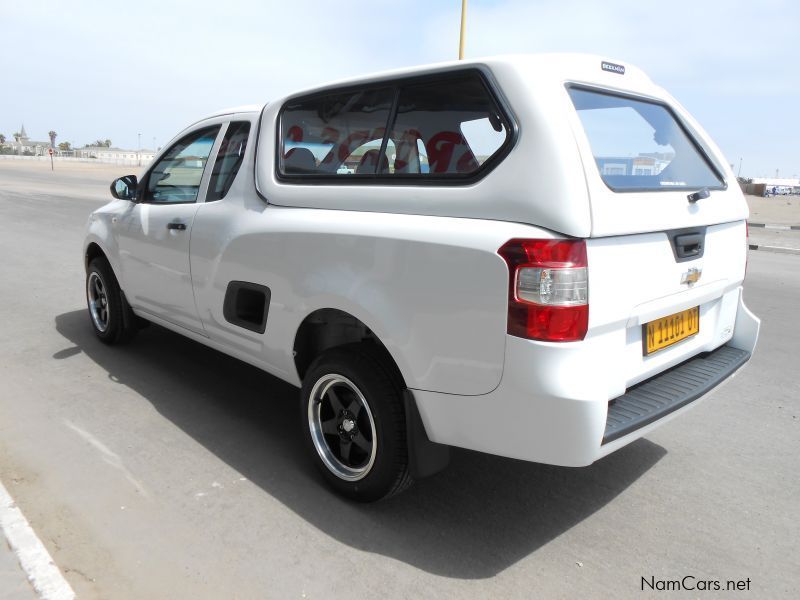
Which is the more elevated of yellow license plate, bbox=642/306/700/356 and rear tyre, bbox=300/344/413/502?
yellow license plate, bbox=642/306/700/356

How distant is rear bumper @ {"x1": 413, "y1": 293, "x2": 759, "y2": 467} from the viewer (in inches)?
87.2

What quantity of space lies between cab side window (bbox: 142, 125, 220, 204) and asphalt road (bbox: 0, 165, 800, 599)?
1322 mm

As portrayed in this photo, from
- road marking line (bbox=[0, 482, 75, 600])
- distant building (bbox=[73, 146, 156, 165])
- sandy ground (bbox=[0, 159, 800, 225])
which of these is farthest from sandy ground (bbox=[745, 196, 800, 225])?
distant building (bbox=[73, 146, 156, 165])

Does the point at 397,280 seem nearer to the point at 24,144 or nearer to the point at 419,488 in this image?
the point at 419,488

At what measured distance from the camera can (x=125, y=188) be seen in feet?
15.0

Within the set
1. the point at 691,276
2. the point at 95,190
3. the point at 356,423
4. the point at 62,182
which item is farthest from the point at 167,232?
the point at 62,182

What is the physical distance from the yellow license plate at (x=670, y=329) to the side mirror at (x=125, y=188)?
3.65 meters

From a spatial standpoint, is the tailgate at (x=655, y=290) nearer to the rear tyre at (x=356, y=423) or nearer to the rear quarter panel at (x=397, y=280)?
the rear quarter panel at (x=397, y=280)

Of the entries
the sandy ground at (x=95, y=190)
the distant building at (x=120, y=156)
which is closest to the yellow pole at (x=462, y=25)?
the sandy ground at (x=95, y=190)

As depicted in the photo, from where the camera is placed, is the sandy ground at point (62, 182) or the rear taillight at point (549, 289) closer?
the rear taillight at point (549, 289)

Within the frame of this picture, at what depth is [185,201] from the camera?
13.2ft

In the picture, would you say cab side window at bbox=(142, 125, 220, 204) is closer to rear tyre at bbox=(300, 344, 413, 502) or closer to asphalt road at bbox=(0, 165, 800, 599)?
asphalt road at bbox=(0, 165, 800, 599)

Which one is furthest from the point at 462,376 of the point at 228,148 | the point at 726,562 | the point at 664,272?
the point at 228,148

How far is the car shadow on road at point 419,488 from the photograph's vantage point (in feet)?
8.81
